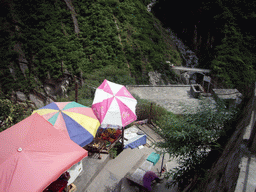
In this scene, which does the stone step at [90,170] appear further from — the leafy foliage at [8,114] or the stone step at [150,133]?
the leafy foliage at [8,114]

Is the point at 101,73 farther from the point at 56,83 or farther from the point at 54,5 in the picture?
the point at 54,5

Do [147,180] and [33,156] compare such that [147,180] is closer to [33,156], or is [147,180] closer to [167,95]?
[33,156]

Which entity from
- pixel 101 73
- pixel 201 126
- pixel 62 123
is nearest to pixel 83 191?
pixel 62 123

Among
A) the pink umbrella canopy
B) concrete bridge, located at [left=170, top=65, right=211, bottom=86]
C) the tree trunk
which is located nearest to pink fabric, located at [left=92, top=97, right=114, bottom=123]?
the pink umbrella canopy

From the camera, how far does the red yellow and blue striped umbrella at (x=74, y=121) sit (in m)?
5.26

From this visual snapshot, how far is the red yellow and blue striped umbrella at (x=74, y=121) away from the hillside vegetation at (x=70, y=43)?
916 cm

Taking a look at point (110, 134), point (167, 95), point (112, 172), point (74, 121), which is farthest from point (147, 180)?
point (167, 95)

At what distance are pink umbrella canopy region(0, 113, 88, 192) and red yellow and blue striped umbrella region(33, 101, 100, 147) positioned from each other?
2.40ft

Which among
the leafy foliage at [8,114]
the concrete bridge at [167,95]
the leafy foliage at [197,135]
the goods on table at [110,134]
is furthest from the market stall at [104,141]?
the concrete bridge at [167,95]

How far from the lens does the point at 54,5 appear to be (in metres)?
17.4

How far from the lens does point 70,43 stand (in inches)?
656

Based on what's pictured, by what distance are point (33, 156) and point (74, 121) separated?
186 centimetres

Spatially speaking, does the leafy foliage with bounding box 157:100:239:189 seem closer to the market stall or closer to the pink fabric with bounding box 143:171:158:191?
the pink fabric with bounding box 143:171:158:191

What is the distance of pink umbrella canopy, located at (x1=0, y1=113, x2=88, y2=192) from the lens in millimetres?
3266
